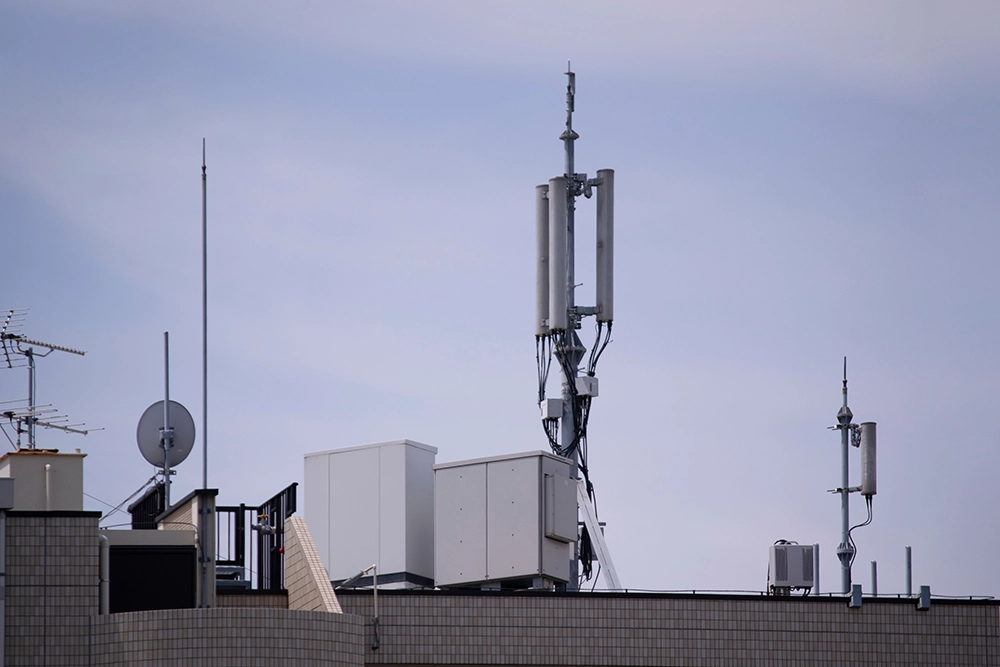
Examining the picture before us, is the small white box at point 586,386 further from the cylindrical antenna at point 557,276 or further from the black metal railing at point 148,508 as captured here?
the black metal railing at point 148,508

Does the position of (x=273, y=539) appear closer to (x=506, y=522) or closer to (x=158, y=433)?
(x=158, y=433)

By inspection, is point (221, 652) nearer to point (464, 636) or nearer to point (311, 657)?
point (311, 657)

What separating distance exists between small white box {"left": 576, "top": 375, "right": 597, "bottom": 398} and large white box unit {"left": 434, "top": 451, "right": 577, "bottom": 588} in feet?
34.9

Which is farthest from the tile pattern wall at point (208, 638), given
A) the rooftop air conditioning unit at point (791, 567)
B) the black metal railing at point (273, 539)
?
the rooftop air conditioning unit at point (791, 567)

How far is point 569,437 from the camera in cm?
3738

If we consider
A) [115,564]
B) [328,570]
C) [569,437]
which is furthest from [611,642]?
[569,437]

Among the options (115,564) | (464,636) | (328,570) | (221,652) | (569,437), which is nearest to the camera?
(221,652)

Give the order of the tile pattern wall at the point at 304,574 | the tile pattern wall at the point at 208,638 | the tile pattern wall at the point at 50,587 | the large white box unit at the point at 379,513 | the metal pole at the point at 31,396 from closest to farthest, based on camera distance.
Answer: the tile pattern wall at the point at 208,638 → the tile pattern wall at the point at 50,587 → the tile pattern wall at the point at 304,574 → the large white box unit at the point at 379,513 → the metal pole at the point at 31,396

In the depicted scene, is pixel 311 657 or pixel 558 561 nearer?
pixel 311 657

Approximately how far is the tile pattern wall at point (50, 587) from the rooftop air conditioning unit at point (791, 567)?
10.6 metres

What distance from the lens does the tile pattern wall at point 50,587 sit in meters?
22.2

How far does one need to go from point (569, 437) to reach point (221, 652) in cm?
1637

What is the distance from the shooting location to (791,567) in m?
27.0

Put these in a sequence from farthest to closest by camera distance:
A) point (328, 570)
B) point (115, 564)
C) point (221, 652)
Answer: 1. point (328, 570)
2. point (115, 564)
3. point (221, 652)
